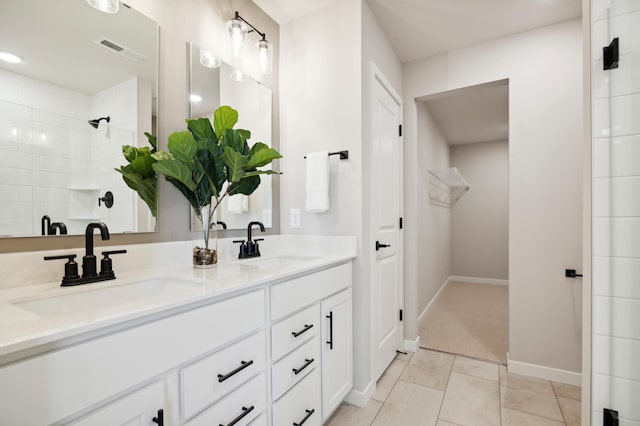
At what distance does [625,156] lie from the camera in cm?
118

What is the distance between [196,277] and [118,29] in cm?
110

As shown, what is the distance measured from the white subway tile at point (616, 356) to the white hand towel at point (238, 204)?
182 centimetres

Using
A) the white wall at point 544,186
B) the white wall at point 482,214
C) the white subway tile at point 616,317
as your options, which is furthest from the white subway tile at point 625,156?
the white wall at point 482,214

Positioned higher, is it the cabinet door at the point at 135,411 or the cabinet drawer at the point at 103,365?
the cabinet drawer at the point at 103,365

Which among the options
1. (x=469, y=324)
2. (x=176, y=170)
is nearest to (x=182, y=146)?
(x=176, y=170)

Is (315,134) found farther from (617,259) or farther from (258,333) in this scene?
(617,259)

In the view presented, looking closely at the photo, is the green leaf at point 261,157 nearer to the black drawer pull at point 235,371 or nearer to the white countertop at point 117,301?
the white countertop at point 117,301

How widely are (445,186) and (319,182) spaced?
355 cm

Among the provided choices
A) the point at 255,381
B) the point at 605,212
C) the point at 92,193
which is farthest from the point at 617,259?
the point at 92,193

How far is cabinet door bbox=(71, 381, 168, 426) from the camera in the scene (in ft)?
2.18

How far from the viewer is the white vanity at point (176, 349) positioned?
1.96ft

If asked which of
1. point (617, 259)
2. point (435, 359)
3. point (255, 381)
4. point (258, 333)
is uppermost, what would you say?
point (617, 259)

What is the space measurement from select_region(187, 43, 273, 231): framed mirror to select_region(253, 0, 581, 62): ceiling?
61 cm

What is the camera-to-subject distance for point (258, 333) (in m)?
1.11
